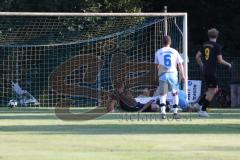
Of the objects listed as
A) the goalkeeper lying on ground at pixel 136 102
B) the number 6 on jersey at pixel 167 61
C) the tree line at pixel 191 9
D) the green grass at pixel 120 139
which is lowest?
the green grass at pixel 120 139

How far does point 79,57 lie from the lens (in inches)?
1089

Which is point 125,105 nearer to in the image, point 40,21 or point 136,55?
point 136,55

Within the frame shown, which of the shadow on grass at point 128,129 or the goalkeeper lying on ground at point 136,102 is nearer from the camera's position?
the shadow on grass at point 128,129

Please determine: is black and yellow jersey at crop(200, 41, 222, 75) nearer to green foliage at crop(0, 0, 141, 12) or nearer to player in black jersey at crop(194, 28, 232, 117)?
player in black jersey at crop(194, 28, 232, 117)

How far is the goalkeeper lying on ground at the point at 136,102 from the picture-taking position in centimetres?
2211

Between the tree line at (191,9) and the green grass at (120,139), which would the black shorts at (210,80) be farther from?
the tree line at (191,9)

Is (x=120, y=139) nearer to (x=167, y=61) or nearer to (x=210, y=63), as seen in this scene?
(x=167, y=61)

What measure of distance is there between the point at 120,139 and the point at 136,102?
10218 millimetres

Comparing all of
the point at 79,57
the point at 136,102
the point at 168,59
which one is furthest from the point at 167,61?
the point at 79,57

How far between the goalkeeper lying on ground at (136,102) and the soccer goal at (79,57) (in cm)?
180

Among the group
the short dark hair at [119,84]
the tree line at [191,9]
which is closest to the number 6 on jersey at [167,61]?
the short dark hair at [119,84]

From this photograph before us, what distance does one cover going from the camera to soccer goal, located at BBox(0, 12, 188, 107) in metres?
26.0

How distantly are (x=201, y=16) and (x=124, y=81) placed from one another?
38.2 ft

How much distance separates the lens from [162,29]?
25.7 m
